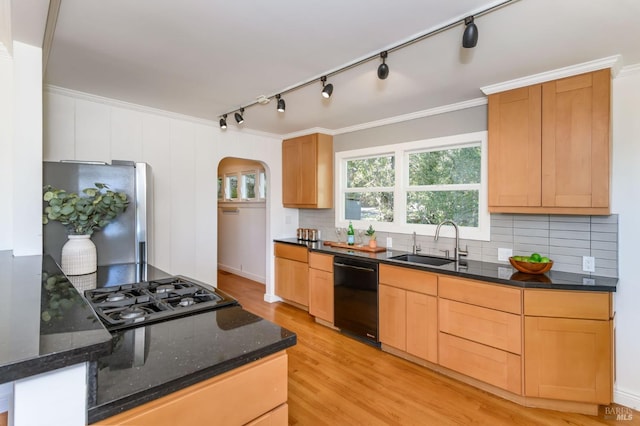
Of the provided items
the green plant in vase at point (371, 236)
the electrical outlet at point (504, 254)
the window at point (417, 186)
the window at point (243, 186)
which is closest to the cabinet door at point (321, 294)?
the green plant in vase at point (371, 236)

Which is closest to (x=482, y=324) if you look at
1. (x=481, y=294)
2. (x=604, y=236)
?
(x=481, y=294)

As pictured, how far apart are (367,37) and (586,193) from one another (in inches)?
76.3

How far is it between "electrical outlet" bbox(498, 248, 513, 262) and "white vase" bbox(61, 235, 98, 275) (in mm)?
3289

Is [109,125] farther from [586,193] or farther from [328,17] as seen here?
[586,193]

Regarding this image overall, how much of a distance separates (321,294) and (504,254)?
2.02 metres

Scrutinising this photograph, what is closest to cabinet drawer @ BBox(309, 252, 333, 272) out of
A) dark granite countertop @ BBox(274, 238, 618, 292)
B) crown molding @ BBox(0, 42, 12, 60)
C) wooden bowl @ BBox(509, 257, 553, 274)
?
dark granite countertop @ BBox(274, 238, 618, 292)

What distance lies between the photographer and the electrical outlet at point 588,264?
2484mm

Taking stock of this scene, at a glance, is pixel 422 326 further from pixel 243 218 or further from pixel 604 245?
pixel 243 218

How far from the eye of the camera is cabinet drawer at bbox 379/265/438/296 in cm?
277

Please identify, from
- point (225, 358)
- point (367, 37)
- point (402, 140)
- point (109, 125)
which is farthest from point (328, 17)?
point (109, 125)

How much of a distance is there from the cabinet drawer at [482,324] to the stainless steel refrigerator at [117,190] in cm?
250

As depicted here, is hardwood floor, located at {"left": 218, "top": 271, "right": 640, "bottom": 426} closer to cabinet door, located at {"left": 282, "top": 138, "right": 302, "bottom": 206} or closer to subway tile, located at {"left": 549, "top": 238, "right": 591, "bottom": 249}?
subway tile, located at {"left": 549, "top": 238, "right": 591, "bottom": 249}

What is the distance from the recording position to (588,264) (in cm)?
251

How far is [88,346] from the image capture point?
686 mm
